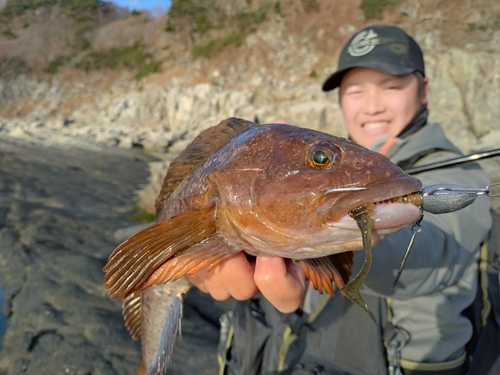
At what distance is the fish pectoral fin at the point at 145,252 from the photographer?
4.40 ft

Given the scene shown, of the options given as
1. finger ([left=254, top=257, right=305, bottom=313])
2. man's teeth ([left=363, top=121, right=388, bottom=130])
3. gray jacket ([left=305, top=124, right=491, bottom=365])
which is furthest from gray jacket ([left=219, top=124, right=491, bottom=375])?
man's teeth ([left=363, top=121, right=388, bottom=130])

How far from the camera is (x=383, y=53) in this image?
9.16 ft

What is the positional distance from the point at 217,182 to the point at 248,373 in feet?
5.30

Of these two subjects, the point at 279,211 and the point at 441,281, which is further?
the point at 441,281

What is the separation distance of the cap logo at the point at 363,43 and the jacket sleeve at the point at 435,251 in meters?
1.26

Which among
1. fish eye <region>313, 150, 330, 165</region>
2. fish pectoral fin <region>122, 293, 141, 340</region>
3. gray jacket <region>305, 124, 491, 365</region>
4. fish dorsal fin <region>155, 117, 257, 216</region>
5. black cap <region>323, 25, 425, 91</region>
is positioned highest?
black cap <region>323, 25, 425, 91</region>

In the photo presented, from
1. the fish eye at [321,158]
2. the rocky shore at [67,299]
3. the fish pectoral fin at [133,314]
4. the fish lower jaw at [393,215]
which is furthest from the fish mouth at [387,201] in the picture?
the rocky shore at [67,299]

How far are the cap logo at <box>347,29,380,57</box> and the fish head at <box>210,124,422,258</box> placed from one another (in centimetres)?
197

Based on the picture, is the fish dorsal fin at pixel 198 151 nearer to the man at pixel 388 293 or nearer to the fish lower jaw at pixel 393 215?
the man at pixel 388 293

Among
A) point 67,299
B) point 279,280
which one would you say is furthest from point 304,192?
point 67,299

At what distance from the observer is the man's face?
291 centimetres

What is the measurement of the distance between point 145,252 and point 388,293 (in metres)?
1.17

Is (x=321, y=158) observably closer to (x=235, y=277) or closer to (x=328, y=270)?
(x=328, y=270)

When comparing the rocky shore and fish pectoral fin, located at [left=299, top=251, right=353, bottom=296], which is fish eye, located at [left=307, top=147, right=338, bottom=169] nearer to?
fish pectoral fin, located at [left=299, top=251, right=353, bottom=296]
